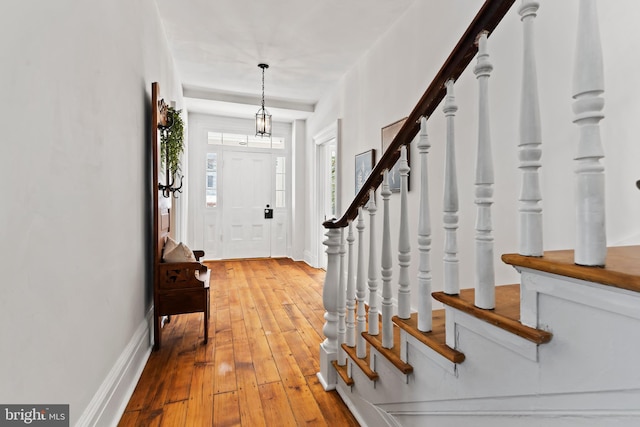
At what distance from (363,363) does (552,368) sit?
94cm

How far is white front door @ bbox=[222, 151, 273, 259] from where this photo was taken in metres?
5.66

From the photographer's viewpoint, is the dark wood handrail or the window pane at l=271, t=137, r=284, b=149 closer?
the dark wood handrail

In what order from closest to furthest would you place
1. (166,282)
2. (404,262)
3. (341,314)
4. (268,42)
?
1. (404,262)
2. (341,314)
3. (166,282)
4. (268,42)

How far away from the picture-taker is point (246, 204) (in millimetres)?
5777

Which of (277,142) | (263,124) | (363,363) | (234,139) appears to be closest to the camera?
(363,363)

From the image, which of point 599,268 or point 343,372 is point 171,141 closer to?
point 343,372

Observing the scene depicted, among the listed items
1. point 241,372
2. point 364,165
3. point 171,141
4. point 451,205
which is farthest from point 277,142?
point 451,205

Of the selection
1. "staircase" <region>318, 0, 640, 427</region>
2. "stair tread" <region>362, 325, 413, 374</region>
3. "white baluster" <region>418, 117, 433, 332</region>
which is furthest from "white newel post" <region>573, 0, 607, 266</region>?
"stair tread" <region>362, 325, 413, 374</region>

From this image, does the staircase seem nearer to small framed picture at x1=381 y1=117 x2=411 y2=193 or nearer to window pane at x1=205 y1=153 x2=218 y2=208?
small framed picture at x1=381 y1=117 x2=411 y2=193

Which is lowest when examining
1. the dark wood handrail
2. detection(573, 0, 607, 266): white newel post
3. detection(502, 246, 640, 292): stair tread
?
detection(502, 246, 640, 292): stair tread

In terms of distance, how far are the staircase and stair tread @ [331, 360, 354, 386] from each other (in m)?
0.23

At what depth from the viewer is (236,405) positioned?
5.47ft

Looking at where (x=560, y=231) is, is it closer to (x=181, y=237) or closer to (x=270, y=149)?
(x=181, y=237)

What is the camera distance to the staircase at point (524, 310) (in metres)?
0.61
